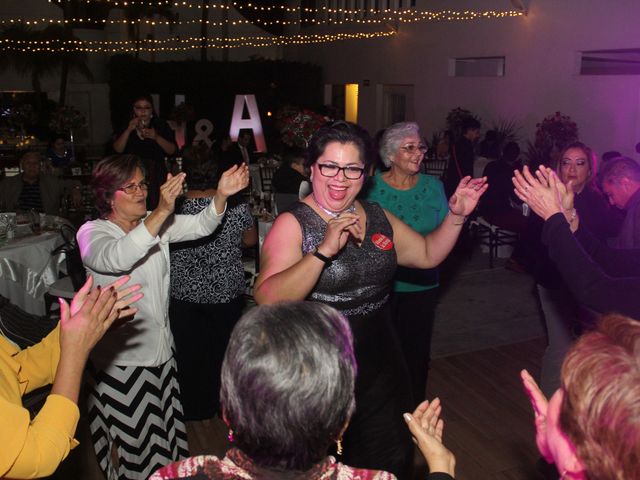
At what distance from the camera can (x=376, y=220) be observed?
97.0 inches

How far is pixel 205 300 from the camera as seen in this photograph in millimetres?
3469

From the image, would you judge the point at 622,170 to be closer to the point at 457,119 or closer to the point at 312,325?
the point at 312,325

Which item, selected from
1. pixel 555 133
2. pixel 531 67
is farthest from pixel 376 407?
pixel 531 67

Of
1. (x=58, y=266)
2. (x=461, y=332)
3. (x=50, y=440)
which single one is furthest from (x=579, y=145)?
(x=58, y=266)

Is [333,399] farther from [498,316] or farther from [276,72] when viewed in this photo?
[276,72]

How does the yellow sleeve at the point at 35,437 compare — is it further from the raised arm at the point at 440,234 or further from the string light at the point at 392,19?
the string light at the point at 392,19

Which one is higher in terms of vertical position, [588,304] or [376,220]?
[376,220]

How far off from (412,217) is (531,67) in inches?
293

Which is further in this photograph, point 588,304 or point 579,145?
point 579,145

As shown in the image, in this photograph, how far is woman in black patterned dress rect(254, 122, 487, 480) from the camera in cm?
226

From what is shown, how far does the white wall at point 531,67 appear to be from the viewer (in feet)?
26.8

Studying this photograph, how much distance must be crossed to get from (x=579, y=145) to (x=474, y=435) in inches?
70.7

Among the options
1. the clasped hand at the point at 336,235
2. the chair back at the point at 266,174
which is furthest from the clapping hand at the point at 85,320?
the chair back at the point at 266,174

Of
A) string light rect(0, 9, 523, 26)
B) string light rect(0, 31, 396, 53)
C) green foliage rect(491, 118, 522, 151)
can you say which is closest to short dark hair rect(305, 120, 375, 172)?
green foliage rect(491, 118, 522, 151)
